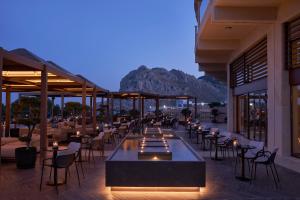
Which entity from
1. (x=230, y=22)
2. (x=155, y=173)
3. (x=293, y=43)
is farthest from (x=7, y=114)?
(x=293, y=43)

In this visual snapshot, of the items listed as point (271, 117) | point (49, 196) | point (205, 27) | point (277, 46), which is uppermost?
point (205, 27)

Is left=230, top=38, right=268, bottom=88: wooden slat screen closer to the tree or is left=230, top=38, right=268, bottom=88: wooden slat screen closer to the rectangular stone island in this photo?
the rectangular stone island

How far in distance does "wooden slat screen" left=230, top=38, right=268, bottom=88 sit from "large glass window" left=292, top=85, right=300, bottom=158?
2191mm

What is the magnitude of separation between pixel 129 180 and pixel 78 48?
503 ft

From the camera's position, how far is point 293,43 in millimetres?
10461

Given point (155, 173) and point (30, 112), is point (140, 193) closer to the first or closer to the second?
point (155, 173)

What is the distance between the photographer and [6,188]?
21.7 feet

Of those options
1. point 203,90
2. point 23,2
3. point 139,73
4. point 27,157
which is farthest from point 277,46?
point 23,2

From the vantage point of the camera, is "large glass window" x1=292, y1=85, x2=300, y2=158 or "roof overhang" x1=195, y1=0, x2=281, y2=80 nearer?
"large glass window" x1=292, y1=85, x2=300, y2=158

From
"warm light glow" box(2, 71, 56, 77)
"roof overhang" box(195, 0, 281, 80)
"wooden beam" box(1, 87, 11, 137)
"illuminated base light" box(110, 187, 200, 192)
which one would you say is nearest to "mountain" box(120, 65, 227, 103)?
"roof overhang" box(195, 0, 281, 80)

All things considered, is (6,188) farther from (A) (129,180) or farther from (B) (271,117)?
(B) (271,117)

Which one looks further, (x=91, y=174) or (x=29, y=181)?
(x=91, y=174)

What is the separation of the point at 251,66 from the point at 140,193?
10.3 metres

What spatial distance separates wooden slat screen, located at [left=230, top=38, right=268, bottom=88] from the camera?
13.2 m
